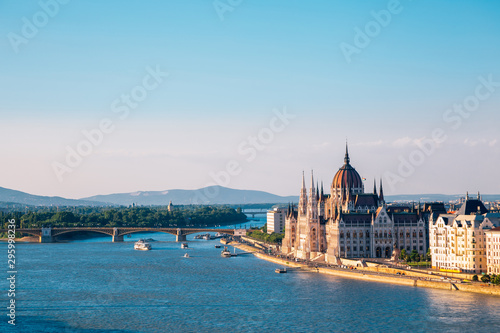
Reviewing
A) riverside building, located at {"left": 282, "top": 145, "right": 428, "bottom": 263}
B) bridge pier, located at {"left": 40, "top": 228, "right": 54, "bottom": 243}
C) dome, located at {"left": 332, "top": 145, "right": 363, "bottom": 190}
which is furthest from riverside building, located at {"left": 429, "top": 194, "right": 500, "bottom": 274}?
bridge pier, located at {"left": 40, "top": 228, "right": 54, "bottom": 243}

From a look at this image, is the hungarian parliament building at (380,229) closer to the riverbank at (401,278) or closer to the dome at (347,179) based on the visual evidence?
the dome at (347,179)

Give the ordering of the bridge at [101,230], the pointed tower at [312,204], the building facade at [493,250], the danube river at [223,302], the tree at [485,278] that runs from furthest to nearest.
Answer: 1. the bridge at [101,230]
2. the pointed tower at [312,204]
3. the building facade at [493,250]
4. the tree at [485,278]
5. the danube river at [223,302]

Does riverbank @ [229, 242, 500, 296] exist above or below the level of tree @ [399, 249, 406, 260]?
below

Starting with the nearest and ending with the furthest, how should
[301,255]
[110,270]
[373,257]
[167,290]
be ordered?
[167,290] → [110,270] → [373,257] → [301,255]

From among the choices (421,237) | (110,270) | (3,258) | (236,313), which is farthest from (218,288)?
(3,258)

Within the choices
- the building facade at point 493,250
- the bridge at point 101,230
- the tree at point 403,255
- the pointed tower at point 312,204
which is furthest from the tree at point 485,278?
the bridge at point 101,230

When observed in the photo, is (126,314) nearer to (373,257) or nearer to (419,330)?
(419,330)

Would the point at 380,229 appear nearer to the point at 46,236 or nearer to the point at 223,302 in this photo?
the point at 223,302

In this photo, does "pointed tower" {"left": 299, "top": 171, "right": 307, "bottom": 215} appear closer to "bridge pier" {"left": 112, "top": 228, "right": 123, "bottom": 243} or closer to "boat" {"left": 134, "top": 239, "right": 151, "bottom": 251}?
"boat" {"left": 134, "top": 239, "right": 151, "bottom": 251}
